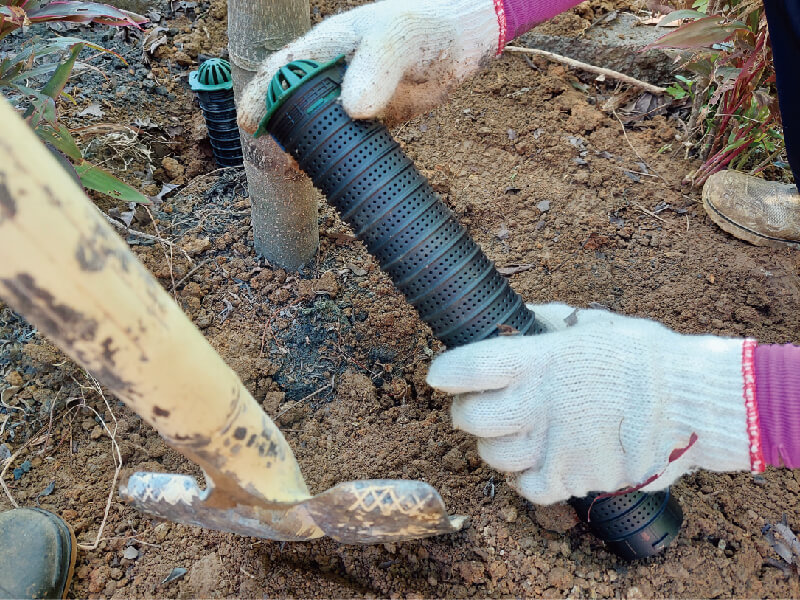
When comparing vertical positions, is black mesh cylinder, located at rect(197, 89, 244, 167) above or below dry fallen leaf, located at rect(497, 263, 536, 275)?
above

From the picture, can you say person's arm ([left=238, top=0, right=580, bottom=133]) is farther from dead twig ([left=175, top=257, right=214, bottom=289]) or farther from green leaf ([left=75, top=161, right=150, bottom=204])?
dead twig ([left=175, top=257, right=214, bottom=289])

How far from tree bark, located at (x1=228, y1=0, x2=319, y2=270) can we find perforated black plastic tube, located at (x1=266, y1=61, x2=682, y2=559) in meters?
0.39

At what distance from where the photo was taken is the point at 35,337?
6.00 ft

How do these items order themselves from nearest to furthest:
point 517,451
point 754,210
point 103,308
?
point 103,308 < point 517,451 < point 754,210

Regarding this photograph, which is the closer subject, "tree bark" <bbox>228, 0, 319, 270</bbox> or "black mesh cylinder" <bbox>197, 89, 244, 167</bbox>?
"tree bark" <bbox>228, 0, 319, 270</bbox>

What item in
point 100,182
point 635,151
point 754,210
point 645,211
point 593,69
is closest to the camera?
point 100,182

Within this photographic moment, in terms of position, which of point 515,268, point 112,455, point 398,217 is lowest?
point 515,268

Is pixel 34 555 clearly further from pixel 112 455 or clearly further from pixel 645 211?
pixel 645 211

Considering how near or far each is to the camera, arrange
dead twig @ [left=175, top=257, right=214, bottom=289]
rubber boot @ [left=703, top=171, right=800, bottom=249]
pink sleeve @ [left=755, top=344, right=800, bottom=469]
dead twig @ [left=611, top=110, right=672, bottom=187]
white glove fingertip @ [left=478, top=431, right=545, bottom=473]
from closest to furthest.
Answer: pink sleeve @ [left=755, top=344, right=800, bottom=469], white glove fingertip @ [left=478, top=431, right=545, bottom=473], dead twig @ [left=175, top=257, right=214, bottom=289], rubber boot @ [left=703, top=171, right=800, bottom=249], dead twig @ [left=611, top=110, right=672, bottom=187]

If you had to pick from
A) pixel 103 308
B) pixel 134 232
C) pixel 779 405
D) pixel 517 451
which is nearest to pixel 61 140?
pixel 134 232

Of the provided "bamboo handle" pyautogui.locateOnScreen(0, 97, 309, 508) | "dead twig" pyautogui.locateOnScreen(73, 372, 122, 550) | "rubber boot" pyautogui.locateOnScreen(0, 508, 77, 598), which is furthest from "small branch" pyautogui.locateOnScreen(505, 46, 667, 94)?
"rubber boot" pyautogui.locateOnScreen(0, 508, 77, 598)

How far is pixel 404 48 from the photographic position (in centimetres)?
146

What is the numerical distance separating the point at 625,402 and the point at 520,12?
41.7 inches

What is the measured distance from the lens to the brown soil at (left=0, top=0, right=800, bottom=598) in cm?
146
